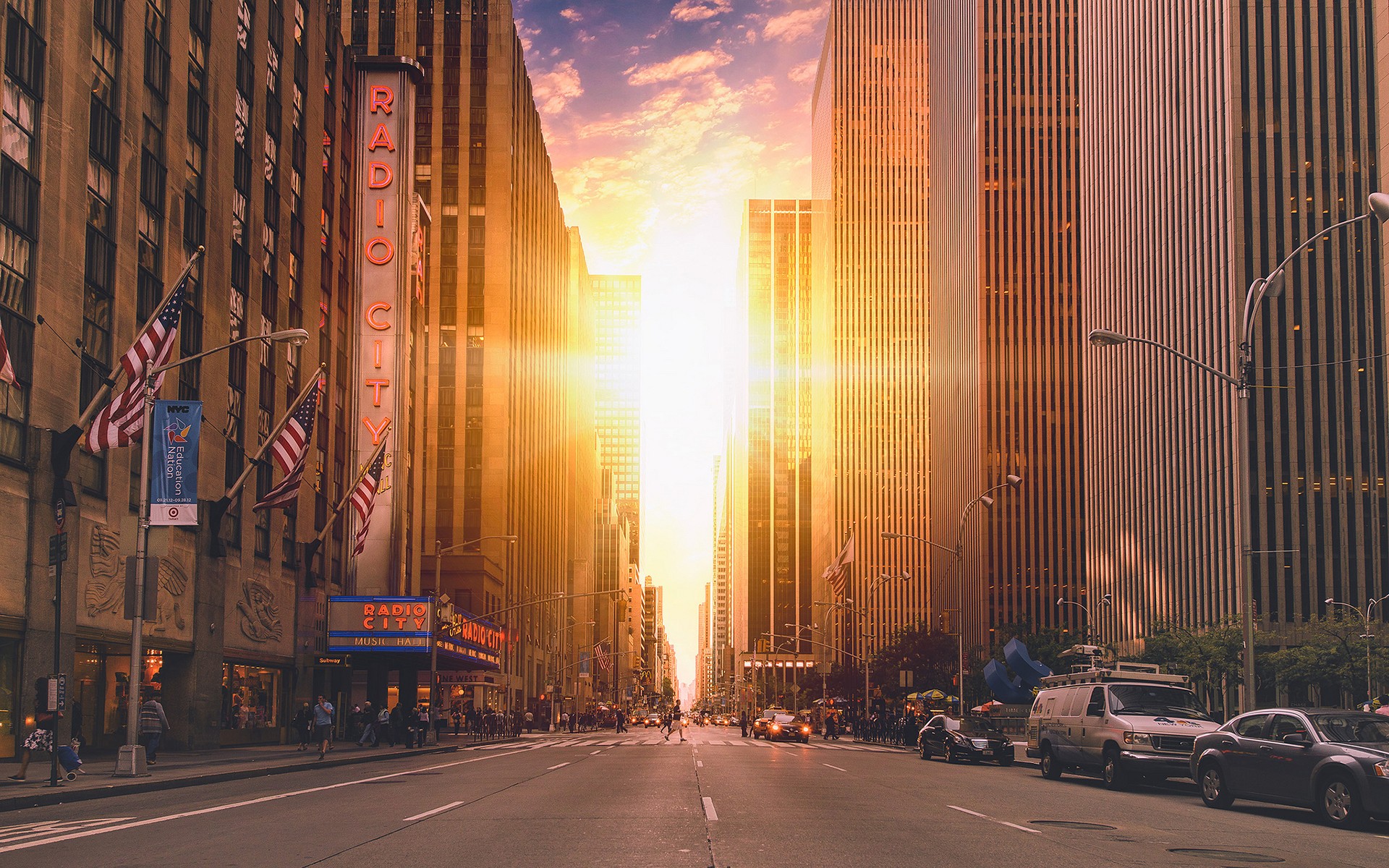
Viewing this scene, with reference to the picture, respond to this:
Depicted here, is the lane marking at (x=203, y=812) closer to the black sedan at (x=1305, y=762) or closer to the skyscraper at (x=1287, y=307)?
the black sedan at (x=1305, y=762)

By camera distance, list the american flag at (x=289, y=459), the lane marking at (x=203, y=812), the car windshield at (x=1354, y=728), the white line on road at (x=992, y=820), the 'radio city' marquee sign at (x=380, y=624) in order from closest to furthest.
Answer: the lane marking at (x=203, y=812)
the white line on road at (x=992, y=820)
the car windshield at (x=1354, y=728)
the american flag at (x=289, y=459)
the 'radio city' marquee sign at (x=380, y=624)

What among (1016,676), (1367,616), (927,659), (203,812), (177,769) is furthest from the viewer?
(927,659)

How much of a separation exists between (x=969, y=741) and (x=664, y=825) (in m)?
24.0

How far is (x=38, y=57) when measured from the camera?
97.7ft

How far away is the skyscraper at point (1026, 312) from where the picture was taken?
124 m

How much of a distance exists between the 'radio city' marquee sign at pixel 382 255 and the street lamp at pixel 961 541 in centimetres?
2450

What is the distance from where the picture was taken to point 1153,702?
88.9ft

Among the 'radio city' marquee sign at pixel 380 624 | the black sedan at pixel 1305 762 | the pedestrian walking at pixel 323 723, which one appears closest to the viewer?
the black sedan at pixel 1305 762

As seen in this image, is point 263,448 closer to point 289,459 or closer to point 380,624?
point 289,459

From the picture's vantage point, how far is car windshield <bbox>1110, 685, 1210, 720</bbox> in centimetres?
2667

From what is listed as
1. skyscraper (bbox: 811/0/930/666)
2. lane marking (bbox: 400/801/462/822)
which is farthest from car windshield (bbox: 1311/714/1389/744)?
skyscraper (bbox: 811/0/930/666)

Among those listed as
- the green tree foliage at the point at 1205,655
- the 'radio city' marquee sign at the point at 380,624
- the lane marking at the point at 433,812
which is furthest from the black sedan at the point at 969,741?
the green tree foliage at the point at 1205,655

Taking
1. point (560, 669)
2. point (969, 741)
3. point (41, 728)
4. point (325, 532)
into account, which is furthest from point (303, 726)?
point (560, 669)

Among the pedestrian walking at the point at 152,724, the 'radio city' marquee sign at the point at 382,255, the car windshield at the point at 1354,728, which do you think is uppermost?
the 'radio city' marquee sign at the point at 382,255
